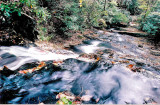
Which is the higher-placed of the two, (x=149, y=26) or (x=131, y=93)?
(x=149, y=26)

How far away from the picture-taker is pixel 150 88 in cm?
261

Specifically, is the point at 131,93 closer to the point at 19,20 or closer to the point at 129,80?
the point at 129,80

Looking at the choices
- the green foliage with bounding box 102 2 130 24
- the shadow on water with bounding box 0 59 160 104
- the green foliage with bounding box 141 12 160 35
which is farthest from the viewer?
the green foliage with bounding box 102 2 130 24

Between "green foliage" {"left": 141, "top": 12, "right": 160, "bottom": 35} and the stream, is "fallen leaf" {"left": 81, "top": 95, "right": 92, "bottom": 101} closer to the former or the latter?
the stream

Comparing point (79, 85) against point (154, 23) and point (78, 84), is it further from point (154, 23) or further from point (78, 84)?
point (154, 23)

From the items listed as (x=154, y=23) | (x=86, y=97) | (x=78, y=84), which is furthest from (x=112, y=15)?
(x=86, y=97)

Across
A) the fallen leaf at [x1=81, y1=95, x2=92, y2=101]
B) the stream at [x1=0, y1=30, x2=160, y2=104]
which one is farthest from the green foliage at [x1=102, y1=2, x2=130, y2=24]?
the fallen leaf at [x1=81, y1=95, x2=92, y2=101]

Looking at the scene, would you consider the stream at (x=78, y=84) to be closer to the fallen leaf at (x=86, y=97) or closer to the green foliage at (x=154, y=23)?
the fallen leaf at (x=86, y=97)

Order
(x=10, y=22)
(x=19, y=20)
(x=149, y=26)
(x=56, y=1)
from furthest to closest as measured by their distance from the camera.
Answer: (x=149, y=26)
(x=56, y=1)
(x=19, y=20)
(x=10, y=22)

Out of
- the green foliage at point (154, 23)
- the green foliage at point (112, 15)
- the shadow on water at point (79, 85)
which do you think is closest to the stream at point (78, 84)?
the shadow on water at point (79, 85)

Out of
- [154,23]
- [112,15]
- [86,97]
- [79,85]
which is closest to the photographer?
[86,97]

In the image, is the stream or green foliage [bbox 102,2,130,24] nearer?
the stream

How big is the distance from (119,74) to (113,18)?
56.1 feet

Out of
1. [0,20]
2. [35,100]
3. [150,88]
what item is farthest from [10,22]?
[150,88]
